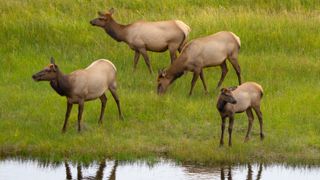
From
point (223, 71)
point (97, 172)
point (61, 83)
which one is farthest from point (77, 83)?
point (223, 71)

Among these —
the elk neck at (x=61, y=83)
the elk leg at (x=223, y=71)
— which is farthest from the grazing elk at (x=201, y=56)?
the elk neck at (x=61, y=83)

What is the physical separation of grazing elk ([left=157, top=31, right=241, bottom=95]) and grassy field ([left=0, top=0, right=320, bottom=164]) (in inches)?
14.5

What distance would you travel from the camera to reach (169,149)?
1636 cm

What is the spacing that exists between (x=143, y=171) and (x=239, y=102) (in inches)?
86.4

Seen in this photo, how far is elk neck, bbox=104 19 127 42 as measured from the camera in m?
20.8

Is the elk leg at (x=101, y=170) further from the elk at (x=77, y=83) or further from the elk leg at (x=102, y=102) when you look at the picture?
the elk leg at (x=102, y=102)

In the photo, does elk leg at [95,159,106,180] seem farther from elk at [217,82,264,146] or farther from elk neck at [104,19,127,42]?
elk neck at [104,19,127,42]

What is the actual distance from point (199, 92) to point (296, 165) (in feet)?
13.6

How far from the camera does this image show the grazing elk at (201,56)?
1942 centimetres

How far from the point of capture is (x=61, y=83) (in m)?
16.8

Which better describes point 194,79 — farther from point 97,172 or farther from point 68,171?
point 68,171

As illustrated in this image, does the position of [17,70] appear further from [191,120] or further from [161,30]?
→ [191,120]

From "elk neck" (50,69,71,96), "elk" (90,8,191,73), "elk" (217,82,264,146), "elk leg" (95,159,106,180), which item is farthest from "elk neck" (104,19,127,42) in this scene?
"elk leg" (95,159,106,180)

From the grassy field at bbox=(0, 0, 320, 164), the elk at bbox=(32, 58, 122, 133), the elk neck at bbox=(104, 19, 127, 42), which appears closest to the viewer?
the grassy field at bbox=(0, 0, 320, 164)
